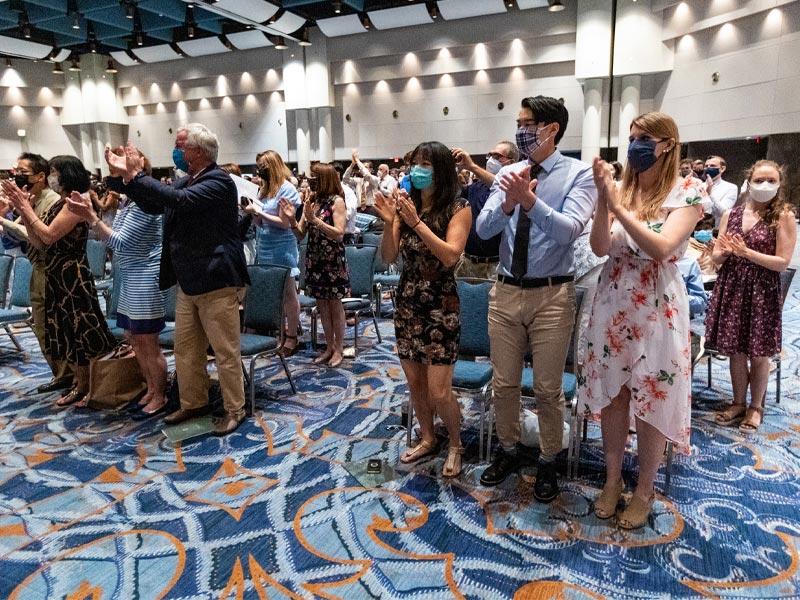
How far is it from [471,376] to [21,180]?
125 inches

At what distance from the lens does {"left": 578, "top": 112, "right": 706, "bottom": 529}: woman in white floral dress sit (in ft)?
6.97

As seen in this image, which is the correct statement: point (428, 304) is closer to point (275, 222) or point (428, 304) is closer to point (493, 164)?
point (493, 164)

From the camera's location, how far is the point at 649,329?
223 centimetres

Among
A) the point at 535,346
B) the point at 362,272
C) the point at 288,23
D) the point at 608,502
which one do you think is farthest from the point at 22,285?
the point at 288,23

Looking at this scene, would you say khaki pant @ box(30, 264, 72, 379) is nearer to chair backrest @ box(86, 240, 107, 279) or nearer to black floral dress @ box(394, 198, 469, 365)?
chair backrest @ box(86, 240, 107, 279)

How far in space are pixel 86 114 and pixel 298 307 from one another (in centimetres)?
1838

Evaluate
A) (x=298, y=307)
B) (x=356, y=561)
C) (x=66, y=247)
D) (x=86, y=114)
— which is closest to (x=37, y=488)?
(x=66, y=247)

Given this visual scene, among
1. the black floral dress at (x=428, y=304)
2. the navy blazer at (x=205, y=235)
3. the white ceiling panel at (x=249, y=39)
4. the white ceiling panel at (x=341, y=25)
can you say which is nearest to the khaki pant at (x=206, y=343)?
the navy blazer at (x=205, y=235)

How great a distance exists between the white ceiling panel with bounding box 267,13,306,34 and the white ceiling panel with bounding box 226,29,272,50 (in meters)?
1.47

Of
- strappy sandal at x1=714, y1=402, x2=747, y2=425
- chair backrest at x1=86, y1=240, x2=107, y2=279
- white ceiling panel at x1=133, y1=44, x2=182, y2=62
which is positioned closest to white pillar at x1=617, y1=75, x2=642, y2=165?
strappy sandal at x1=714, y1=402, x2=747, y2=425

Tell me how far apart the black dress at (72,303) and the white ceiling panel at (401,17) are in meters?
11.5

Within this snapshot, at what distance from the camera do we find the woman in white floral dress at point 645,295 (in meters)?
2.12

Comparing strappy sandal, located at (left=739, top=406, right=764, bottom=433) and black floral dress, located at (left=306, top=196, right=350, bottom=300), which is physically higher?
black floral dress, located at (left=306, top=196, right=350, bottom=300)

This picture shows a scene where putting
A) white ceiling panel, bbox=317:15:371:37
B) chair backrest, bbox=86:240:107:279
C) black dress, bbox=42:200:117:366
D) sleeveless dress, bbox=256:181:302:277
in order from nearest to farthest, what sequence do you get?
black dress, bbox=42:200:117:366
sleeveless dress, bbox=256:181:302:277
chair backrest, bbox=86:240:107:279
white ceiling panel, bbox=317:15:371:37
